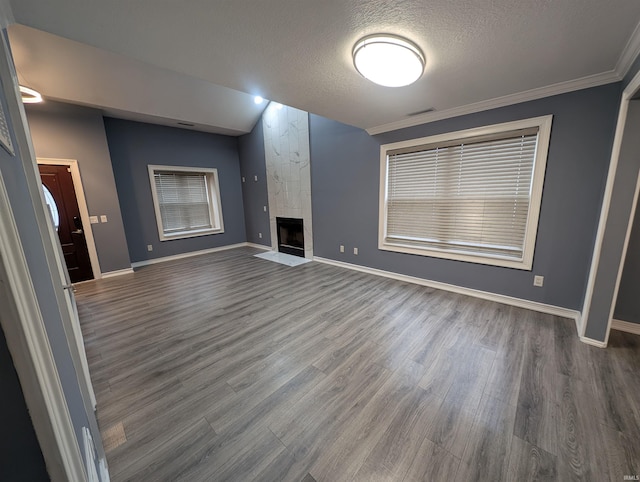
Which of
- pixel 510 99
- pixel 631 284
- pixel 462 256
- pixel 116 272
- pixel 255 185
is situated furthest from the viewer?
pixel 255 185

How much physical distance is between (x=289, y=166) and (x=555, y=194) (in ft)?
13.9

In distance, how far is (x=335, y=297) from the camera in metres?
3.20

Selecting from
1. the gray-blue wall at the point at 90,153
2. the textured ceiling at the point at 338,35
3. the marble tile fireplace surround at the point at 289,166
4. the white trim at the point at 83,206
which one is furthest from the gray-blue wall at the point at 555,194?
the white trim at the point at 83,206

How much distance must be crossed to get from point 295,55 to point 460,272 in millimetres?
3132

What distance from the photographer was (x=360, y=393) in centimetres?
168

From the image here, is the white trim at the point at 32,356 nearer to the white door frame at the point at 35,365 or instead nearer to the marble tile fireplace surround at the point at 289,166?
the white door frame at the point at 35,365

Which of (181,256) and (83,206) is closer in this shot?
(83,206)

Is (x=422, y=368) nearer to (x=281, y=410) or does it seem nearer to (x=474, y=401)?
(x=474, y=401)

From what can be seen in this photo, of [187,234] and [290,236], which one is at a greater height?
[187,234]

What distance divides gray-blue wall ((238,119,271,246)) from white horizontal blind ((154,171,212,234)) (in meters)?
1.00

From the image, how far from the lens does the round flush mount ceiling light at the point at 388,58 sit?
5.27 ft

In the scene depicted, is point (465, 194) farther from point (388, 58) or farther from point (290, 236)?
point (290, 236)

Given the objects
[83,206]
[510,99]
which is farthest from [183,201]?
[510,99]

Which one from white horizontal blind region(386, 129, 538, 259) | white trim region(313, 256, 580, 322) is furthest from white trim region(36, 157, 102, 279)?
white horizontal blind region(386, 129, 538, 259)
